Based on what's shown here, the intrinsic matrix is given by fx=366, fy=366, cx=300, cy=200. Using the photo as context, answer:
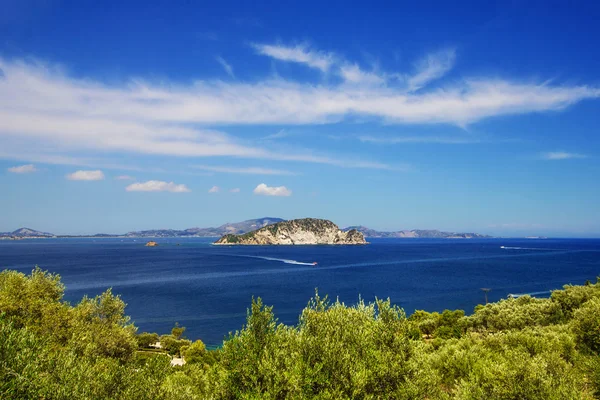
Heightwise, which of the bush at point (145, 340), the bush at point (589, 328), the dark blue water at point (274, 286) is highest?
the bush at point (589, 328)

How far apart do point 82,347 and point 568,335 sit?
44.8 metres

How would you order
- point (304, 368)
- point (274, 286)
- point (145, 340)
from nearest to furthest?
point (304, 368)
point (145, 340)
point (274, 286)

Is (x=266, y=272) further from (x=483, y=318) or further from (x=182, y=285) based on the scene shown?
(x=483, y=318)

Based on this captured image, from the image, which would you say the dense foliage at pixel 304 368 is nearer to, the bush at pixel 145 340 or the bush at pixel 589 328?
the bush at pixel 589 328

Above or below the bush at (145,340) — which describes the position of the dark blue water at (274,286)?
below

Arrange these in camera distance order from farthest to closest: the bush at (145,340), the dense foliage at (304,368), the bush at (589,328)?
the bush at (145,340) < the bush at (589,328) < the dense foliage at (304,368)

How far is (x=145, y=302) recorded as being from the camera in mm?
102312

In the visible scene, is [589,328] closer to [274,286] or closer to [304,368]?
[304,368]

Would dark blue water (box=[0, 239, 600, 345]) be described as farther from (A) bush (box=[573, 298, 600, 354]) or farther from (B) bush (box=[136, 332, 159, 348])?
(A) bush (box=[573, 298, 600, 354])

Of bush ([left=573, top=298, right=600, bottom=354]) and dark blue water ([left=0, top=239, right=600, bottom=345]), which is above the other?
bush ([left=573, top=298, right=600, bottom=354])

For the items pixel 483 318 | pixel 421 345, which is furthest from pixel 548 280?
pixel 421 345

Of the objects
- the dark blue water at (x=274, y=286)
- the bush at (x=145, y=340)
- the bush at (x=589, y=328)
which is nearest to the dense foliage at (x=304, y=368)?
the bush at (x=589, y=328)

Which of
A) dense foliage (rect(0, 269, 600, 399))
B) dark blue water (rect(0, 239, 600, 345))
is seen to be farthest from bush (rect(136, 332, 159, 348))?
dense foliage (rect(0, 269, 600, 399))

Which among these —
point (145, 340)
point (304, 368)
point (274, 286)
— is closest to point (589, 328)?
point (304, 368)
